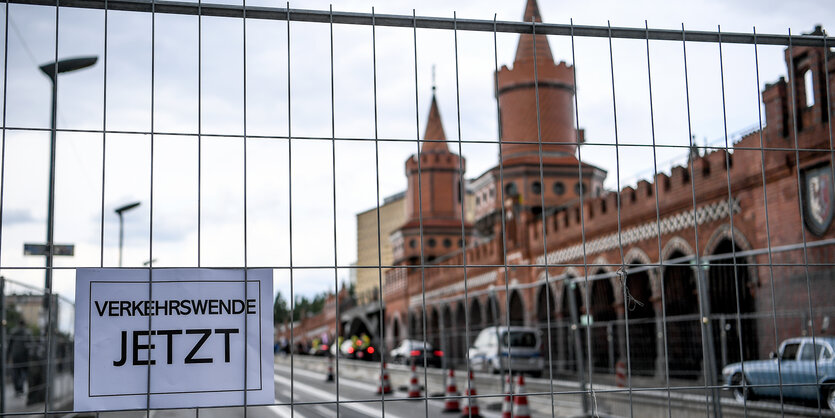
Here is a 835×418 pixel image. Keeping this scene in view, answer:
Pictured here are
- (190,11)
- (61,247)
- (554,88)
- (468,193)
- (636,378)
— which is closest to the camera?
(190,11)

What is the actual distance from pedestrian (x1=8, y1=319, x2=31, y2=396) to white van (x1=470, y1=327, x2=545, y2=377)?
15.4 metres

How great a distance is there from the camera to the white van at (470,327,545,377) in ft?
84.8

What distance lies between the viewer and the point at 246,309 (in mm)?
5062

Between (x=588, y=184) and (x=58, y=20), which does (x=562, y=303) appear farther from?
(x=58, y=20)

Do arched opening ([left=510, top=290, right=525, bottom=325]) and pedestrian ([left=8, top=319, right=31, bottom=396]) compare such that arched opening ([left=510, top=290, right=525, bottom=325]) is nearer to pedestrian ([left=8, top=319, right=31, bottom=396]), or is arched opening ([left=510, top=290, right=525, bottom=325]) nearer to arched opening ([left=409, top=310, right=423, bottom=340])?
arched opening ([left=409, top=310, right=423, bottom=340])

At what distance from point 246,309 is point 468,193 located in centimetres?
11712

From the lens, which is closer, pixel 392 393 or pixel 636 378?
pixel 636 378

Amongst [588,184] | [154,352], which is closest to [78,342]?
[154,352]

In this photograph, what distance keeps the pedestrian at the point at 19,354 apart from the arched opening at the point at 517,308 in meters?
30.3

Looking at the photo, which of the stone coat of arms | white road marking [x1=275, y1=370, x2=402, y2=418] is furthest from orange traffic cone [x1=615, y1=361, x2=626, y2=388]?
the stone coat of arms

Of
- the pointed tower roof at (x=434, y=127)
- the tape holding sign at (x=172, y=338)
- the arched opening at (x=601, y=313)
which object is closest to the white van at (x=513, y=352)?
the arched opening at (x=601, y=313)

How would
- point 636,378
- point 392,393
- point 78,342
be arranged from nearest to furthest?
1. point 78,342
2. point 636,378
3. point 392,393

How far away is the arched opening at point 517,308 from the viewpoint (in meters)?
41.3


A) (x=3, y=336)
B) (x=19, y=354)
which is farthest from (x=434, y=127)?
(x=3, y=336)
